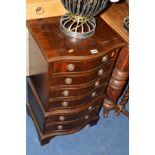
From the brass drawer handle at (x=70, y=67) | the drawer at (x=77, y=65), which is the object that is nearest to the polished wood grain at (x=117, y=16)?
the drawer at (x=77, y=65)

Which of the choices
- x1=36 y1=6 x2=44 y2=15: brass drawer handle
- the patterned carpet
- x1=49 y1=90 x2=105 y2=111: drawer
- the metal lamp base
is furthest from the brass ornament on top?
the patterned carpet

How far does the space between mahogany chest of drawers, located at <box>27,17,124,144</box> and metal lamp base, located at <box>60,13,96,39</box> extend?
0.03 metres

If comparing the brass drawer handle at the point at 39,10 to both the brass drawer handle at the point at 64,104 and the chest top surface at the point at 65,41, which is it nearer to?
the chest top surface at the point at 65,41

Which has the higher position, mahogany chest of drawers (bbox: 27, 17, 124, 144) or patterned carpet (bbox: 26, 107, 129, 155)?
→ mahogany chest of drawers (bbox: 27, 17, 124, 144)

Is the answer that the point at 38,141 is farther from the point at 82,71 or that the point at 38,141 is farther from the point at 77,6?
the point at 77,6

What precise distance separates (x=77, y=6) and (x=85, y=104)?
0.66 metres

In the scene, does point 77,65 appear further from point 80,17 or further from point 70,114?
point 70,114

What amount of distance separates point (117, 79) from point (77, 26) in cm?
54

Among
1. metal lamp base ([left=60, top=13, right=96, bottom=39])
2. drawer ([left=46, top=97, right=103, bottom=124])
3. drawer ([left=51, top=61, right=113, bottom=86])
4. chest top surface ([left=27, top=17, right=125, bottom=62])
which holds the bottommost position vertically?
drawer ([left=46, top=97, right=103, bottom=124])

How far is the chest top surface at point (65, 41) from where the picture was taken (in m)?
1.49

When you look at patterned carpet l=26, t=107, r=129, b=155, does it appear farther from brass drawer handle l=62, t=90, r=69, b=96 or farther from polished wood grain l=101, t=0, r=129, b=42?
polished wood grain l=101, t=0, r=129, b=42

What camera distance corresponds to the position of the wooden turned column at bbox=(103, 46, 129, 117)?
5.85ft

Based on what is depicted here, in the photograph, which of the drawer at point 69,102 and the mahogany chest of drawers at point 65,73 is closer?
the mahogany chest of drawers at point 65,73

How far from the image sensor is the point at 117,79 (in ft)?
6.36
